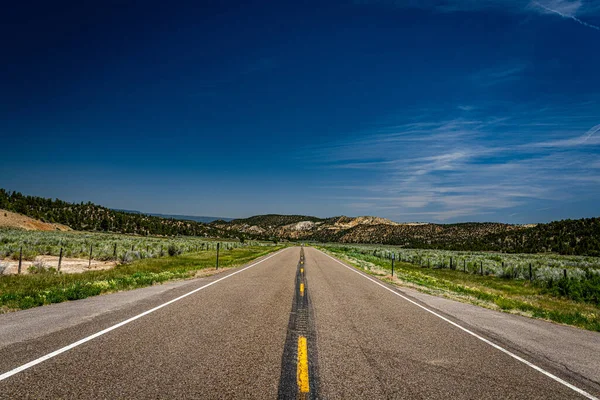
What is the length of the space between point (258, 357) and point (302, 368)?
0.80 m

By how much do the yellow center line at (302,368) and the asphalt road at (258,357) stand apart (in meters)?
0.01

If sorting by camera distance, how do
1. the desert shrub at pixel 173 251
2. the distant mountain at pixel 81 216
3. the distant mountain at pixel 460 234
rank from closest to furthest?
the desert shrub at pixel 173 251 < the distant mountain at pixel 460 234 < the distant mountain at pixel 81 216

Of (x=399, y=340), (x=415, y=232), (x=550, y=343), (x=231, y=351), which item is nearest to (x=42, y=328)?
(x=231, y=351)

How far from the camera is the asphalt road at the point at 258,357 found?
14.0ft

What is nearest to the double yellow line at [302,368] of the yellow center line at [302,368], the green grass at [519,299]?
the yellow center line at [302,368]

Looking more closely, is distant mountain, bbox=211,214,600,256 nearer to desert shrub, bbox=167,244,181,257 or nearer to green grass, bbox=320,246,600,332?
green grass, bbox=320,246,600,332

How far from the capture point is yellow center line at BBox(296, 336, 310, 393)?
171 inches

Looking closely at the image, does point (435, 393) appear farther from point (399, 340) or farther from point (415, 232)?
point (415, 232)

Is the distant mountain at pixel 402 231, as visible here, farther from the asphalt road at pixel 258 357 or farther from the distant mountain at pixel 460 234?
the asphalt road at pixel 258 357

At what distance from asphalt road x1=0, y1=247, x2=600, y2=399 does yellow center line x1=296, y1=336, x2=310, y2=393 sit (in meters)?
0.01

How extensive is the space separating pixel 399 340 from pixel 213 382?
3889mm

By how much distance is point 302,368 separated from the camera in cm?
500

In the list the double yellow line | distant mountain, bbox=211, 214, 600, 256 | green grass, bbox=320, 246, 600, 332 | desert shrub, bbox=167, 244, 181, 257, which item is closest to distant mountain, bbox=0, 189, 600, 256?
distant mountain, bbox=211, 214, 600, 256

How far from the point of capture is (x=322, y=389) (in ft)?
14.1
